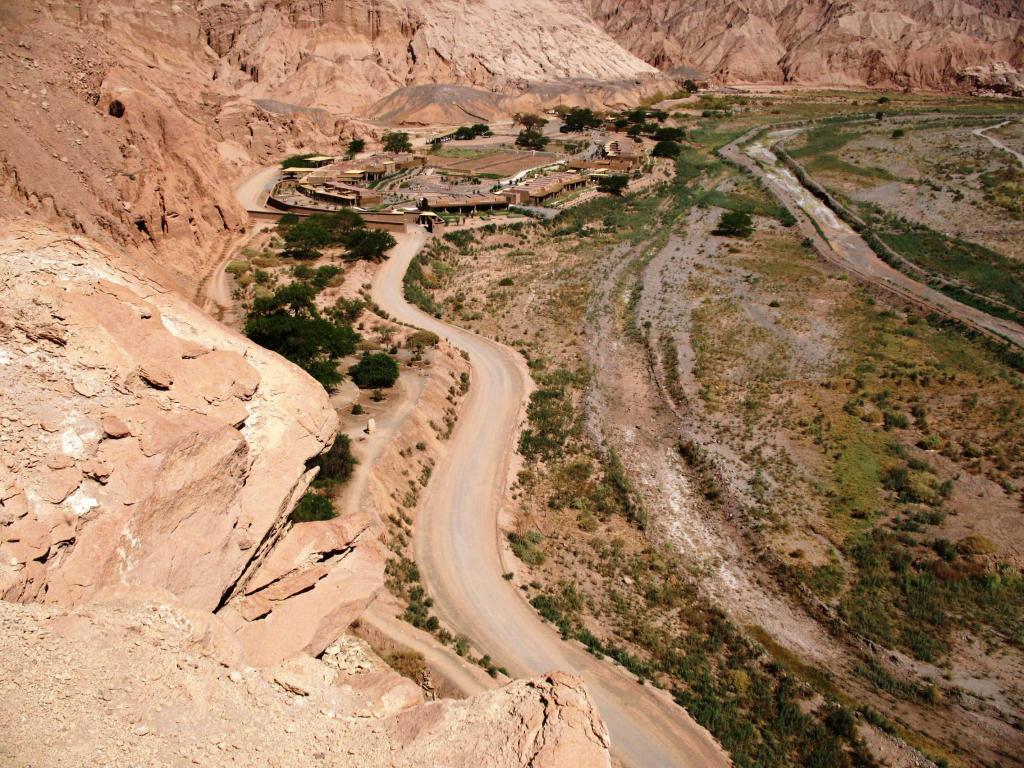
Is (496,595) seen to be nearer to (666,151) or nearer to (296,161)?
(296,161)

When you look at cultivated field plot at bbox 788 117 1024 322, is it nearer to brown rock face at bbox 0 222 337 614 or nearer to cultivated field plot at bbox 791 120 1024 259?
cultivated field plot at bbox 791 120 1024 259

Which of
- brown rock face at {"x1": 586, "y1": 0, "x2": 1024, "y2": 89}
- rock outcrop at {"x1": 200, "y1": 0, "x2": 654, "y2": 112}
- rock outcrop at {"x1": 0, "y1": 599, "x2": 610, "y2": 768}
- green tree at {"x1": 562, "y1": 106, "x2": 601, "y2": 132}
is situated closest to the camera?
rock outcrop at {"x1": 0, "y1": 599, "x2": 610, "y2": 768}

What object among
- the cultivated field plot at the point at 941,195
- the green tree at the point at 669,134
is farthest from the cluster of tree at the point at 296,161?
the cultivated field plot at the point at 941,195

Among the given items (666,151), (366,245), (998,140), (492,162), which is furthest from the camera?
(666,151)

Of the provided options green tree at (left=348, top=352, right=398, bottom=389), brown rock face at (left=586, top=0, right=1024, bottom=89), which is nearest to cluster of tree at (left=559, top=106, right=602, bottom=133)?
brown rock face at (left=586, top=0, right=1024, bottom=89)

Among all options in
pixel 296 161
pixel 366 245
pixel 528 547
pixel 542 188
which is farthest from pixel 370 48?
pixel 528 547
